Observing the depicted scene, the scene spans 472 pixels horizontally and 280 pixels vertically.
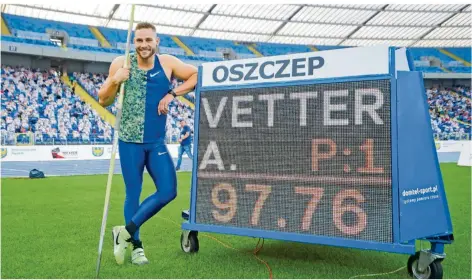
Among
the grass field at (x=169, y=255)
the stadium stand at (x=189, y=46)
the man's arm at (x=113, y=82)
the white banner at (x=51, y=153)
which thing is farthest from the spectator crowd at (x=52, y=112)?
the man's arm at (x=113, y=82)

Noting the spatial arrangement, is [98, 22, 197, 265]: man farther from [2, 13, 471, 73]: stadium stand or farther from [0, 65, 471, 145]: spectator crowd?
[2, 13, 471, 73]: stadium stand

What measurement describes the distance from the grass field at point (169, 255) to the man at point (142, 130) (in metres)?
0.41

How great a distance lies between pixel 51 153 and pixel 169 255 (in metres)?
17.3

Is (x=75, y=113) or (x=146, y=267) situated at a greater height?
(x=75, y=113)

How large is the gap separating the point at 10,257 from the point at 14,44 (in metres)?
30.5

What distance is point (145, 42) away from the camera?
14.8 ft

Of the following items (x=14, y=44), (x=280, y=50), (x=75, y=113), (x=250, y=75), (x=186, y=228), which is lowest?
(x=186, y=228)

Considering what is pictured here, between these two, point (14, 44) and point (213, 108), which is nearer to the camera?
point (213, 108)

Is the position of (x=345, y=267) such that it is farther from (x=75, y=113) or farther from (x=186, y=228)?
(x=75, y=113)

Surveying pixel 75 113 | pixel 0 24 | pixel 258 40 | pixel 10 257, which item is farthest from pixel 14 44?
pixel 10 257

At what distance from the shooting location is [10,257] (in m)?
4.60

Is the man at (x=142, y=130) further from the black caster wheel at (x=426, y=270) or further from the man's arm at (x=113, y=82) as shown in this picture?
the black caster wheel at (x=426, y=270)

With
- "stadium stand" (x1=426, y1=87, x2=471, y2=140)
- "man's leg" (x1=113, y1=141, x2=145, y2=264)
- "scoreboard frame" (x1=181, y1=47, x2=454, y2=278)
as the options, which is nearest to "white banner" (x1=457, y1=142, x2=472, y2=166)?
"stadium stand" (x1=426, y1=87, x2=471, y2=140)

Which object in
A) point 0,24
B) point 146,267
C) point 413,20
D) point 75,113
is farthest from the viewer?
point 413,20
